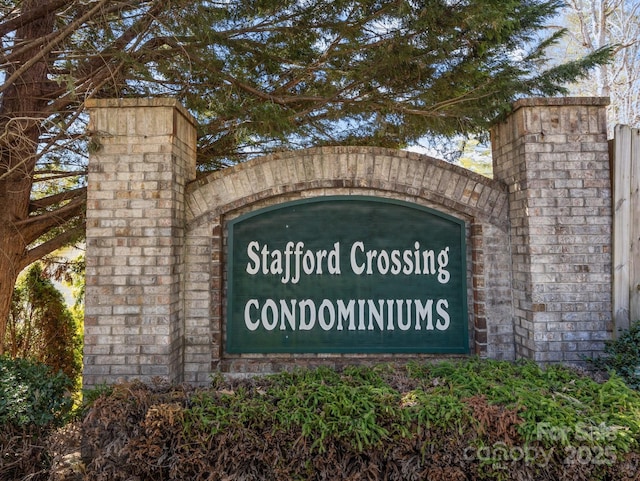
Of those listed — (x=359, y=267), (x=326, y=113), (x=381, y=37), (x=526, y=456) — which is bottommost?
(x=526, y=456)

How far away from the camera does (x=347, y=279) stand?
396cm

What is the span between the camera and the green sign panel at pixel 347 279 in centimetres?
391

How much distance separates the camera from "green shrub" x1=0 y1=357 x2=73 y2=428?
9.74ft

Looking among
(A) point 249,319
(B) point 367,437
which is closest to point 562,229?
(B) point 367,437

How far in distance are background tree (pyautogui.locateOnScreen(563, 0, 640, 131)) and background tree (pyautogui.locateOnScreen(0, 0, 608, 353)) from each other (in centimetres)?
911

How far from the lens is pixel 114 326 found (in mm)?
3482

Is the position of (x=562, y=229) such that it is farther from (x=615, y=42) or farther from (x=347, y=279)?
(x=615, y=42)

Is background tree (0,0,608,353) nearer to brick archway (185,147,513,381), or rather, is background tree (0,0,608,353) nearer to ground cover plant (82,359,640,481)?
brick archway (185,147,513,381)

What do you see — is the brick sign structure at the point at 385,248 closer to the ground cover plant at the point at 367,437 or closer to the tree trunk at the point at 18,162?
the ground cover plant at the point at 367,437

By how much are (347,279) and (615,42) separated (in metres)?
12.4

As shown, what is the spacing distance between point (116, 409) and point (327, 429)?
1.33 m

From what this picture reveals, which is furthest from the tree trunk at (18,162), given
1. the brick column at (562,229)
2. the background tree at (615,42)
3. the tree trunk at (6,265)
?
the background tree at (615,42)

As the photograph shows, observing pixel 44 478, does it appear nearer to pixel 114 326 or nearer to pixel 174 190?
pixel 114 326

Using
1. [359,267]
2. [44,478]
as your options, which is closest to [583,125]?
[359,267]
